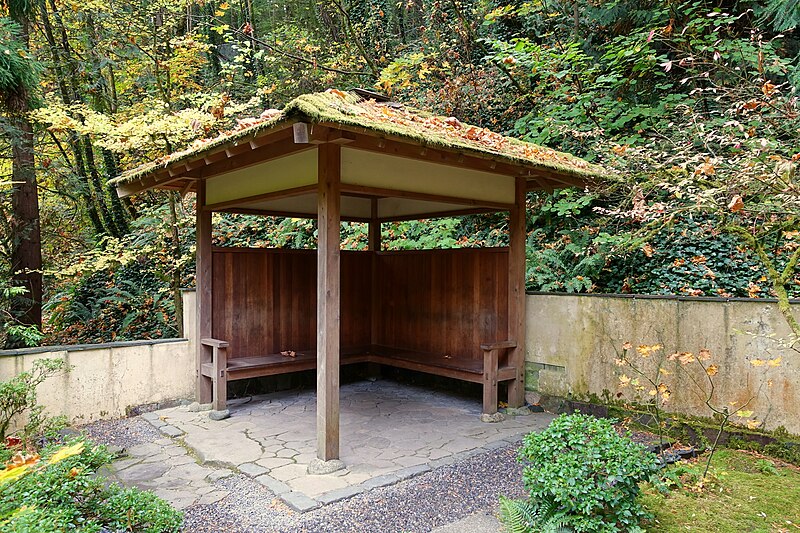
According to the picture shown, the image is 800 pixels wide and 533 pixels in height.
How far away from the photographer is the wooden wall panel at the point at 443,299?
538cm

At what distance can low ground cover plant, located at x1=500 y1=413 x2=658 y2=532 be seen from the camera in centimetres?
244

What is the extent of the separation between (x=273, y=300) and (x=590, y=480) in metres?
4.11

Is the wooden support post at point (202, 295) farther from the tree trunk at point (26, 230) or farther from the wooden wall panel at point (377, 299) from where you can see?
the tree trunk at point (26, 230)

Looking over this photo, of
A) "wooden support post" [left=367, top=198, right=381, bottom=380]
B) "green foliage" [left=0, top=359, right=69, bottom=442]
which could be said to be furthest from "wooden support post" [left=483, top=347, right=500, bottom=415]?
"green foliage" [left=0, top=359, right=69, bottom=442]

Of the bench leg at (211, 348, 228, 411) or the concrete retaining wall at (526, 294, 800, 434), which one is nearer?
the concrete retaining wall at (526, 294, 800, 434)

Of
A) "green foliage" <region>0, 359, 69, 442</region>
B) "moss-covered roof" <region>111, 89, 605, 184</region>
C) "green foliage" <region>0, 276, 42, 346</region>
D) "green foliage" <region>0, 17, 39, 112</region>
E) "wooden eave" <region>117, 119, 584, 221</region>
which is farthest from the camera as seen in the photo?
"green foliage" <region>0, 17, 39, 112</region>

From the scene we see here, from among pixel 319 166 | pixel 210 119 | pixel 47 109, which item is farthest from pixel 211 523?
pixel 47 109

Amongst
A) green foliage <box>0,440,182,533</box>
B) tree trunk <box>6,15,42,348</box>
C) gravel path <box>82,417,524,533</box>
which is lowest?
gravel path <box>82,417,524,533</box>

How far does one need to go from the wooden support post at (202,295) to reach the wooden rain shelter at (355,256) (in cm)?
1

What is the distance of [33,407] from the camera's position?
389 centimetres

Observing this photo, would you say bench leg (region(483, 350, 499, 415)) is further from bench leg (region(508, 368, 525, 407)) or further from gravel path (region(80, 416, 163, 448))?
gravel path (region(80, 416, 163, 448))

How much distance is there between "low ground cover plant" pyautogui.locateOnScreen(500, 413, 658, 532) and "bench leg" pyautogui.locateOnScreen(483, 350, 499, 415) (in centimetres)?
205

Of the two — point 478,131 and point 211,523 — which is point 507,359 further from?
point 211,523

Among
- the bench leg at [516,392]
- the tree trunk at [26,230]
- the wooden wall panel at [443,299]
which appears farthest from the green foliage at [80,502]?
the tree trunk at [26,230]
